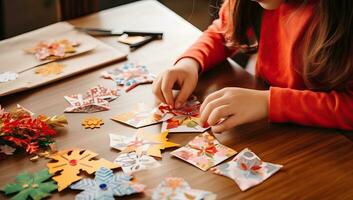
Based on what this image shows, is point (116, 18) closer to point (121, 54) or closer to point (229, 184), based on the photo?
point (121, 54)

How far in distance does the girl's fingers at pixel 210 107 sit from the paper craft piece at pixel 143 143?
0.08 metres

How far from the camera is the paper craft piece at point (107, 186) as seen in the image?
0.78 metres

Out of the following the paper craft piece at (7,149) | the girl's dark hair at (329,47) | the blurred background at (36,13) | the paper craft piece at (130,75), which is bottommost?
the blurred background at (36,13)

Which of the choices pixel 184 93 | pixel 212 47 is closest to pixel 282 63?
pixel 212 47

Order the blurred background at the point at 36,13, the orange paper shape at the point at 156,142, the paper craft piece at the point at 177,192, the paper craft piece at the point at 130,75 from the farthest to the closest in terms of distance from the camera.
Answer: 1. the blurred background at the point at 36,13
2. the paper craft piece at the point at 130,75
3. the orange paper shape at the point at 156,142
4. the paper craft piece at the point at 177,192

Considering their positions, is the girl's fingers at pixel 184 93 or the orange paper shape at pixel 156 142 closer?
the orange paper shape at pixel 156 142

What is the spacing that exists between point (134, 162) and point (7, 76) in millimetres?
449

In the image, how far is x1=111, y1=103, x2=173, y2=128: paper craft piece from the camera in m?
0.96

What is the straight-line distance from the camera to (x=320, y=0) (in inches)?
37.7

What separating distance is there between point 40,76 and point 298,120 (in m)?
0.60

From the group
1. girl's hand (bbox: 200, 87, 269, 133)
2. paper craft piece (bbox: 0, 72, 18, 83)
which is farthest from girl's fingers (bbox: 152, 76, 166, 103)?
paper craft piece (bbox: 0, 72, 18, 83)

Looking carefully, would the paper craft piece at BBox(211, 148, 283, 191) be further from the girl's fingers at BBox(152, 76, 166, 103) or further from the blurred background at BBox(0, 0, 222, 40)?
the blurred background at BBox(0, 0, 222, 40)

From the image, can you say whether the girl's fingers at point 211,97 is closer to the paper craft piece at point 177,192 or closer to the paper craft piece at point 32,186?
the paper craft piece at point 177,192

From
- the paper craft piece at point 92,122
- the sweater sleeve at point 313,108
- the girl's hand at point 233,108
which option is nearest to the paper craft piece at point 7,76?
the paper craft piece at point 92,122
